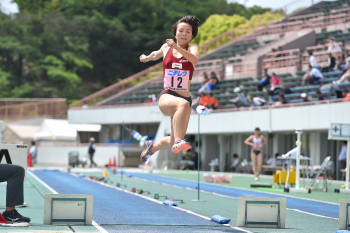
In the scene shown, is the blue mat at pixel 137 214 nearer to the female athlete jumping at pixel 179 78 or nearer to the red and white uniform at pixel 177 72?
the female athlete jumping at pixel 179 78

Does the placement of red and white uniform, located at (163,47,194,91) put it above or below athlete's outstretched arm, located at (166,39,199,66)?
below

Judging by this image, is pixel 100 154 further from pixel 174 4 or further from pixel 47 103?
pixel 174 4

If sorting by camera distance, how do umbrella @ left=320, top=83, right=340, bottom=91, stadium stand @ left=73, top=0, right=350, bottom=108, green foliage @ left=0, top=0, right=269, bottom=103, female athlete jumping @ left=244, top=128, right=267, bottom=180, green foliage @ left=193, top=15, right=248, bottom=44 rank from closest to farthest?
female athlete jumping @ left=244, top=128, right=267, bottom=180 < umbrella @ left=320, top=83, right=340, bottom=91 < stadium stand @ left=73, top=0, right=350, bottom=108 < green foliage @ left=193, top=15, right=248, bottom=44 < green foliage @ left=0, top=0, right=269, bottom=103

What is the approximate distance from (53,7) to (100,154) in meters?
39.3

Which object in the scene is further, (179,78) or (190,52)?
(179,78)

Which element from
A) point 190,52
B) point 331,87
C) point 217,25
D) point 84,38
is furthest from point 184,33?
point 84,38

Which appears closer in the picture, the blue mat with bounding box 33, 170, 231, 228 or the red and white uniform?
the red and white uniform

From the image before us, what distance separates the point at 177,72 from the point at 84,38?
5650cm

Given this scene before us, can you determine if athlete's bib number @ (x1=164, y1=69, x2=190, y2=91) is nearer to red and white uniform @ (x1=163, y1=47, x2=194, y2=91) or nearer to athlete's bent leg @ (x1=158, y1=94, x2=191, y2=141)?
red and white uniform @ (x1=163, y1=47, x2=194, y2=91)

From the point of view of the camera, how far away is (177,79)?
7.85 meters

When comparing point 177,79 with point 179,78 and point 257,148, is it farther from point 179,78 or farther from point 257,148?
point 257,148

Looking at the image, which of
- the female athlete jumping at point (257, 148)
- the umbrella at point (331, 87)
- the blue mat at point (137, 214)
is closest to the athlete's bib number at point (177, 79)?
the blue mat at point (137, 214)

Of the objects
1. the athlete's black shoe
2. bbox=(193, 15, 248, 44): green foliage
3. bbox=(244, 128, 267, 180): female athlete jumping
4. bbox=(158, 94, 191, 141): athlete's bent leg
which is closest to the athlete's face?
bbox=(158, 94, 191, 141): athlete's bent leg

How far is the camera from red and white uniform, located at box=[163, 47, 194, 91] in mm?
7809
